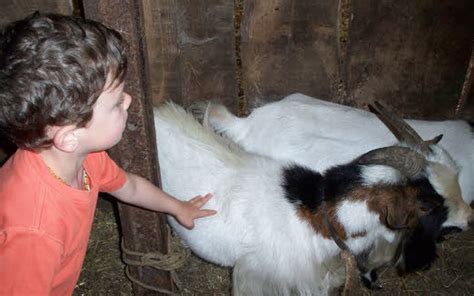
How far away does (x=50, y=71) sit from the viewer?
1.45 metres

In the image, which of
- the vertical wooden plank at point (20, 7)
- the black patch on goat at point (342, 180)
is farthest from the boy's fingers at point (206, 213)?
the vertical wooden plank at point (20, 7)

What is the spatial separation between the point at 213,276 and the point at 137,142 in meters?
1.60

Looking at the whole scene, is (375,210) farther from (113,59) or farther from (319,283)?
(113,59)

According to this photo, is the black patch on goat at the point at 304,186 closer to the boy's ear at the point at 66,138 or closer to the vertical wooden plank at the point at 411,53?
the vertical wooden plank at the point at 411,53

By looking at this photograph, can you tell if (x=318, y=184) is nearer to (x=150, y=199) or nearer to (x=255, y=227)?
(x=255, y=227)

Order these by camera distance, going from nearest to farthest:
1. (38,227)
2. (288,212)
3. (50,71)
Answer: (50,71), (38,227), (288,212)

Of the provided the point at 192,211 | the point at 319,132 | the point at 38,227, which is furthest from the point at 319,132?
the point at 38,227

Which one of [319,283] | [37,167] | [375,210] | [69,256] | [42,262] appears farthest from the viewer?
[319,283]

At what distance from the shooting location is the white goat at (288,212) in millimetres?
2525

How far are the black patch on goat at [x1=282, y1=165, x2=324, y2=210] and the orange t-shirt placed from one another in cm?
120

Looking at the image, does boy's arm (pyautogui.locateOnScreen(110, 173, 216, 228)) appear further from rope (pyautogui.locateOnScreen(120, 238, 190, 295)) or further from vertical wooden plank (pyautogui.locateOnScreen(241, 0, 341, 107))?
vertical wooden plank (pyautogui.locateOnScreen(241, 0, 341, 107))

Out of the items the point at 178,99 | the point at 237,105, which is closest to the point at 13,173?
the point at 178,99

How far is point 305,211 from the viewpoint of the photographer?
8.61 feet

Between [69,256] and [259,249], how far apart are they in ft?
3.83
